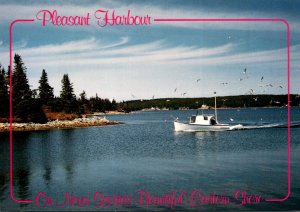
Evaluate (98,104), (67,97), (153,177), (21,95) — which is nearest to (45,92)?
(67,97)

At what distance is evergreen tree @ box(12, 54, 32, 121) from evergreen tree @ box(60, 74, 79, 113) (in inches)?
714

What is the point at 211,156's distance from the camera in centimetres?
3147

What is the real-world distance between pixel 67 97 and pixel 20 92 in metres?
20.5

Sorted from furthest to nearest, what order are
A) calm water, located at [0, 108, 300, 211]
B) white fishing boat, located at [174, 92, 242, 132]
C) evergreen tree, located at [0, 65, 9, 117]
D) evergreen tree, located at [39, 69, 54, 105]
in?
1. evergreen tree, located at [39, 69, 54, 105]
2. evergreen tree, located at [0, 65, 9, 117]
3. white fishing boat, located at [174, 92, 242, 132]
4. calm water, located at [0, 108, 300, 211]

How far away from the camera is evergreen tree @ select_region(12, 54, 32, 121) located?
6806cm

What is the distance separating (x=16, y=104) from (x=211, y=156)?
157 feet

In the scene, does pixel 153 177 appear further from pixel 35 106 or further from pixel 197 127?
pixel 35 106

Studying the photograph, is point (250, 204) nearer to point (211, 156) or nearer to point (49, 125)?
point (211, 156)

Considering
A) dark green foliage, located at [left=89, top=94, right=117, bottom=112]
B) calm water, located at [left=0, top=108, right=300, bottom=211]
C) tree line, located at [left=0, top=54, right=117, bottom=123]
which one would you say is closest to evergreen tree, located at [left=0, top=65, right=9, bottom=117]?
tree line, located at [left=0, top=54, right=117, bottom=123]

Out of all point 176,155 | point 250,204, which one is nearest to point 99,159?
point 176,155

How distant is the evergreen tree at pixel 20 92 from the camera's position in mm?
68062

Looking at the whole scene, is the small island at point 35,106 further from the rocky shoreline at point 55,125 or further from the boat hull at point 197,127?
the boat hull at point 197,127

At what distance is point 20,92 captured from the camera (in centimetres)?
6831

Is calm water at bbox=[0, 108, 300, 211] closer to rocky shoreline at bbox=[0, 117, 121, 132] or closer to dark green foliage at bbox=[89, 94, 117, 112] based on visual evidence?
rocky shoreline at bbox=[0, 117, 121, 132]
